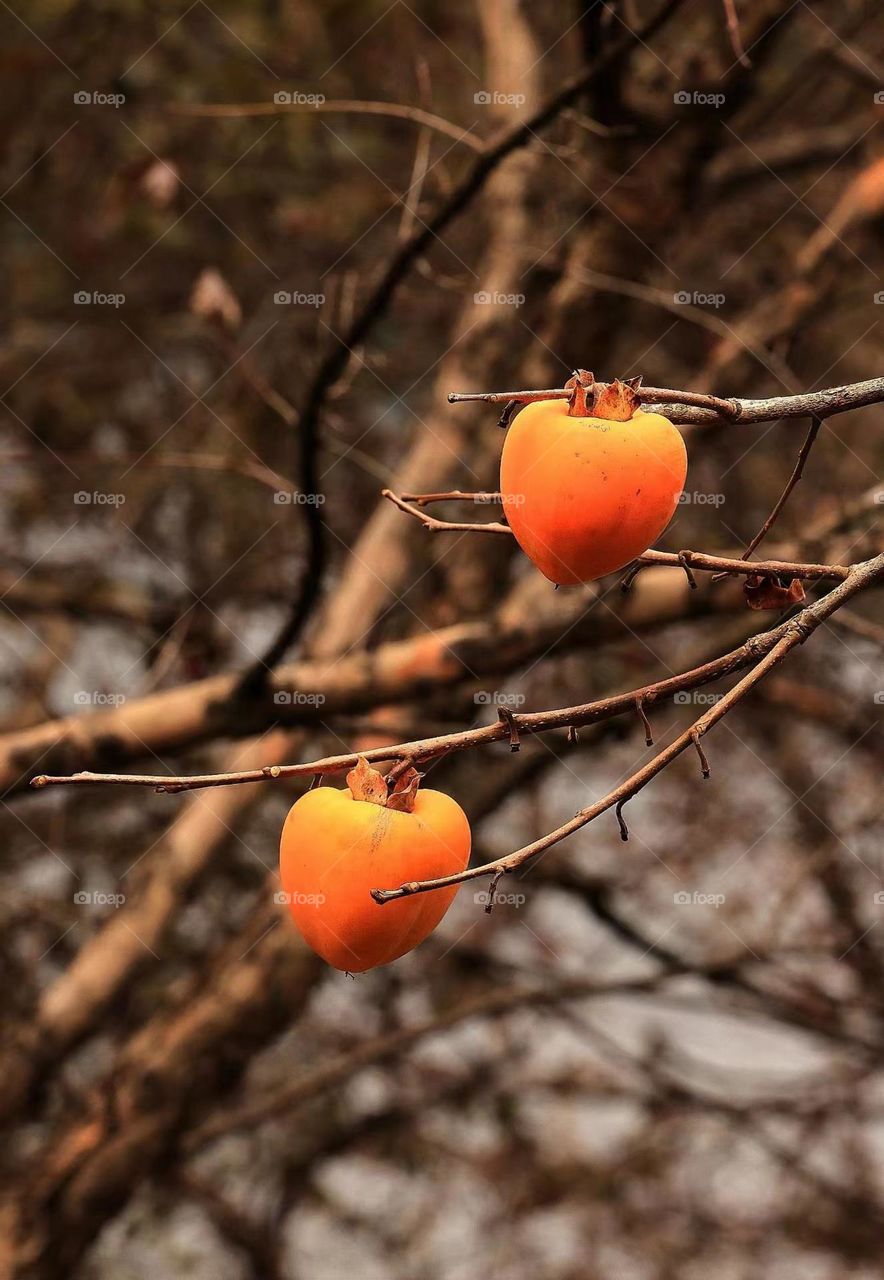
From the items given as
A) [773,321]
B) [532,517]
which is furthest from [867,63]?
[532,517]

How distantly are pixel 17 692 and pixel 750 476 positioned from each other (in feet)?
9.96

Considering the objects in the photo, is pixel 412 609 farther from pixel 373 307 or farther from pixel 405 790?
pixel 405 790

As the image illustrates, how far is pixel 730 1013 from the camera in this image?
14.6 ft
